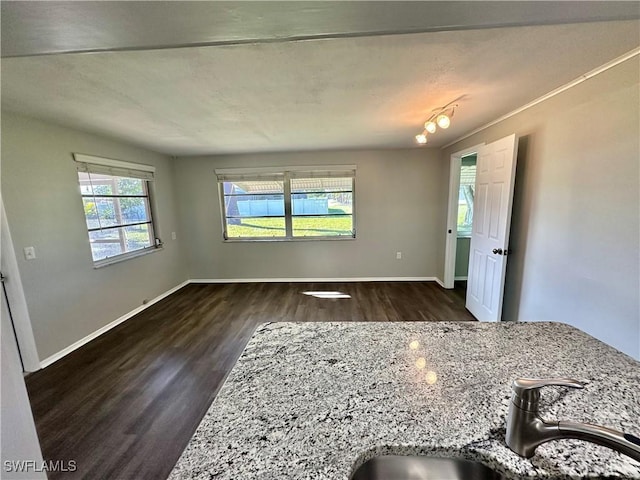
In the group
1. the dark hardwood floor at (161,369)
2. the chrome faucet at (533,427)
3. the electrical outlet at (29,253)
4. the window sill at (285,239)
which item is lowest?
the dark hardwood floor at (161,369)

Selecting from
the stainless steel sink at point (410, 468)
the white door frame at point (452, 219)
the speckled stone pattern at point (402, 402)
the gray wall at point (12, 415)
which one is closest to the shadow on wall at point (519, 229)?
the white door frame at point (452, 219)

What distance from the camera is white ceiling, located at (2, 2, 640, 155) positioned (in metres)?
0.91

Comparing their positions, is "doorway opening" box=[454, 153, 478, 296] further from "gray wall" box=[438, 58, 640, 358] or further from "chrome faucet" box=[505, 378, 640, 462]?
"chrome faucet" box=[505, 378, 640, 462]

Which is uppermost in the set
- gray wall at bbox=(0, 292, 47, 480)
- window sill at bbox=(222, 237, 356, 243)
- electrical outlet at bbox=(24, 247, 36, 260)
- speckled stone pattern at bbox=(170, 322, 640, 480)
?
electrical outlet at bbox=(24, 247, 36, 260)

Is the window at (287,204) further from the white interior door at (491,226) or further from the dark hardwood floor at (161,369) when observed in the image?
the white interior door at (491,226)

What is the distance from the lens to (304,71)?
1.54 m

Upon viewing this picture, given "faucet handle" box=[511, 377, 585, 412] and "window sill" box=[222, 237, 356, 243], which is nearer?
"faucet handle" box=[511, 377, 585, 412]

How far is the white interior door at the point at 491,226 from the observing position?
2416mm

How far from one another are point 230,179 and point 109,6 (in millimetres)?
3656

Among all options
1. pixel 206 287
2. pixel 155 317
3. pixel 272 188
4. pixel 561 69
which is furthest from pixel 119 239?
pixel 561 69

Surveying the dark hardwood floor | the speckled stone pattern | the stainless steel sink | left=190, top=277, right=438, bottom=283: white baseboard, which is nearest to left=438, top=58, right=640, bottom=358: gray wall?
the speckled stone pattern

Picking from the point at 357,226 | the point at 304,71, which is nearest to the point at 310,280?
the point at 357,226

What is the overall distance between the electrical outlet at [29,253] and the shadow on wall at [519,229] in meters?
4.44

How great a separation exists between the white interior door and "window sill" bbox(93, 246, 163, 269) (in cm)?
431
